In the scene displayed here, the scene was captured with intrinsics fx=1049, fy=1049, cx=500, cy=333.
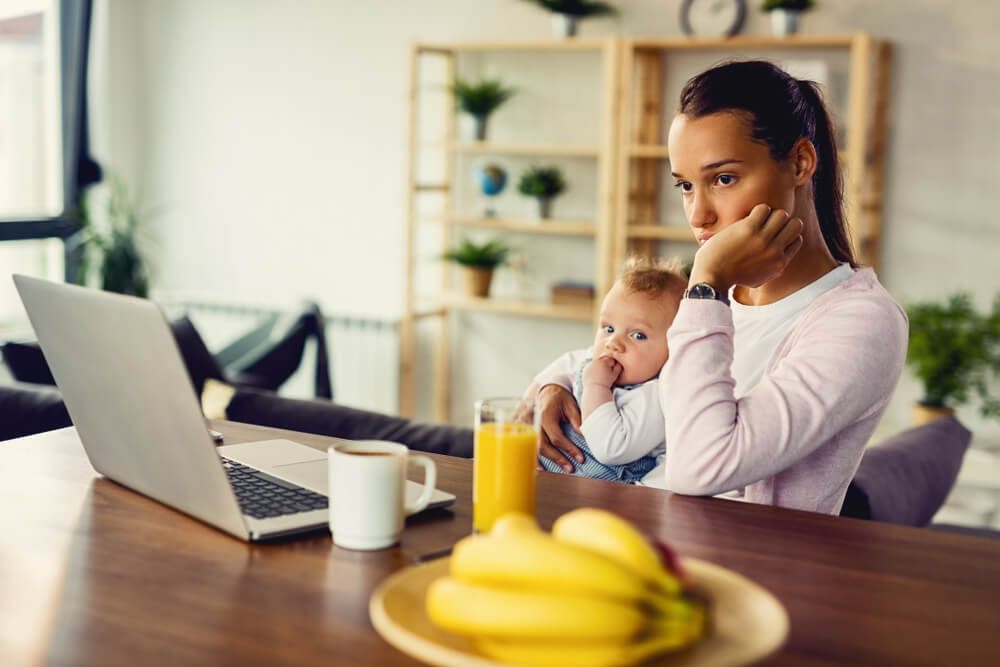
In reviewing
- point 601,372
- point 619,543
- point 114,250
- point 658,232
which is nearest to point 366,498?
point 619,543

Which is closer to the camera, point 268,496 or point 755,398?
point 268,496

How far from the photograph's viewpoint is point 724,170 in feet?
4.56

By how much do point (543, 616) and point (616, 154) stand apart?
3532 millimetres

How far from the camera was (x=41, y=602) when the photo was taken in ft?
2.77

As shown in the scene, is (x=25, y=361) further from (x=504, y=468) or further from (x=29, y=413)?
(x=504, y=468)

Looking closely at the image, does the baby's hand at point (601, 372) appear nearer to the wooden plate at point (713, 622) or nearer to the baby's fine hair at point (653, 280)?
the baby's fine hair at point (653, 280)

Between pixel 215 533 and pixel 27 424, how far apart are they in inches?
48.8

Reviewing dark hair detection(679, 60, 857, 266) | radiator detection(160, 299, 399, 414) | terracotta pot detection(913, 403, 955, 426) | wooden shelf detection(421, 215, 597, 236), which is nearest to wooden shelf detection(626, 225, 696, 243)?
wooden shelf detection(421, 215, 597, 236)

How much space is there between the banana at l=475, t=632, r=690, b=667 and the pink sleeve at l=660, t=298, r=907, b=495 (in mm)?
573

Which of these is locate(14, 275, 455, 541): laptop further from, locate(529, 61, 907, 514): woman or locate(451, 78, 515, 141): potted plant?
locate(451, 78, 515, 141): potted plant

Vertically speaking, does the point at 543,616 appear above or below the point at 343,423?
above

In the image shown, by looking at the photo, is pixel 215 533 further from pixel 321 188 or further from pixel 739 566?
pixel 321 188

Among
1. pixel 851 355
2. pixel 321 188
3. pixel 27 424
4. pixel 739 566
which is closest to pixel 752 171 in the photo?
pixel 851 355

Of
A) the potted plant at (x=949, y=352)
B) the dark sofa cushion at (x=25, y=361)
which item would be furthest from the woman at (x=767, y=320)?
the potted plant at (x=949, y=352)
